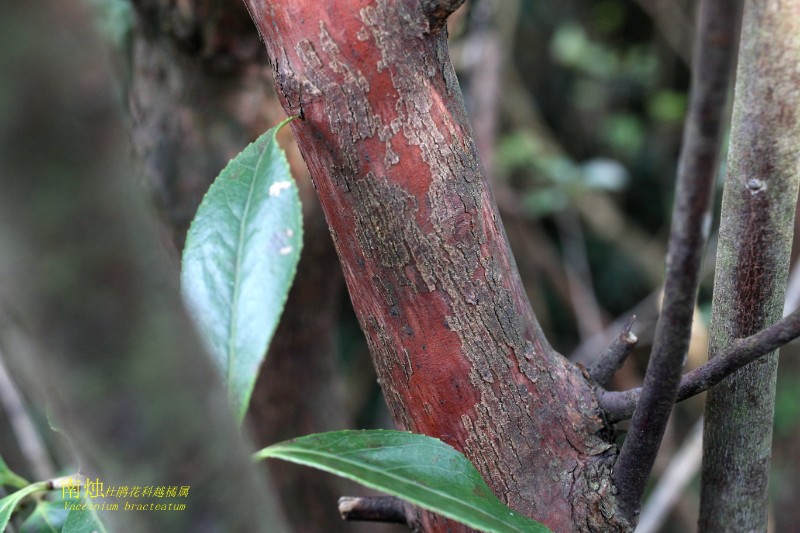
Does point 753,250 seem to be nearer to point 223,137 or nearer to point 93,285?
Answer: point 93,285

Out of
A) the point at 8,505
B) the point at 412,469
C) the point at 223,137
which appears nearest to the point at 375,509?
the point at 412,469

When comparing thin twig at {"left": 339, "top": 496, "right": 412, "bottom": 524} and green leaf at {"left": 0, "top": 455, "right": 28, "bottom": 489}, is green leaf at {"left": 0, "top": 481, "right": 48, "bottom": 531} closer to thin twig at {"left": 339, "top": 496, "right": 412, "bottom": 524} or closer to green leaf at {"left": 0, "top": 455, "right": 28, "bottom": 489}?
green leaf at {"left": 0, "top": 455, "right": 28, "bottom": 489}

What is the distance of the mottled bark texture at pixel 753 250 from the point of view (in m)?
0.40

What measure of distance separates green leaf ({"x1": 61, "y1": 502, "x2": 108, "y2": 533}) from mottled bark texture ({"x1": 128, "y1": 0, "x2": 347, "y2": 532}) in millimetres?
719

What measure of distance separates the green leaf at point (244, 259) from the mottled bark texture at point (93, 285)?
0.10 feet

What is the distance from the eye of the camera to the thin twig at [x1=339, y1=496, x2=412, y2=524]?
565 mm

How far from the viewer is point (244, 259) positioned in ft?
1.33

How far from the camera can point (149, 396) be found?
0.34 meters

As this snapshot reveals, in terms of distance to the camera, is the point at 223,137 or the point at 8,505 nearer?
the point at 8,505

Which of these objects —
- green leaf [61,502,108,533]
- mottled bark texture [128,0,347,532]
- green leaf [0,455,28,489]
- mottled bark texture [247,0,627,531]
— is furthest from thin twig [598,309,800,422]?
mottled bark texture [128,0,347,532]

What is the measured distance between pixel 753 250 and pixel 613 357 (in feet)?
0.40

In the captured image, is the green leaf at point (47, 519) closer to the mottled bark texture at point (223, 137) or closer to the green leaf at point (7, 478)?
the green leaf at point (7, 478)

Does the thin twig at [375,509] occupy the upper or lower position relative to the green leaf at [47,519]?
lower

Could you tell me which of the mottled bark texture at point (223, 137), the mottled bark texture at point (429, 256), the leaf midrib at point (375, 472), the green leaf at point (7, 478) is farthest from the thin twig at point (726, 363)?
the mottled bark texture at point (223, 137)
